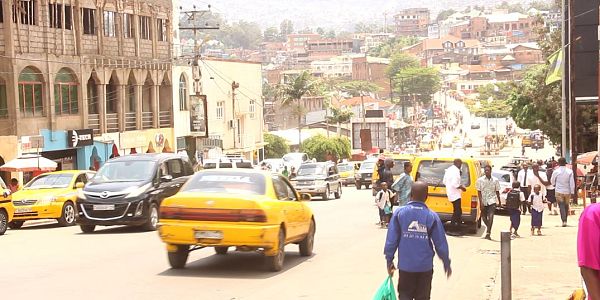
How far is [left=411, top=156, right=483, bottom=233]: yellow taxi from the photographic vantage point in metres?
22.8

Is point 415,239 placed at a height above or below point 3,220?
above

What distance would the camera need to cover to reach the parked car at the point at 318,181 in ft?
136

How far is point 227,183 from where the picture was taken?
15.5m

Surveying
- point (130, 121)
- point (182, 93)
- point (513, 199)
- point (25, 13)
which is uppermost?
point (25, 13)

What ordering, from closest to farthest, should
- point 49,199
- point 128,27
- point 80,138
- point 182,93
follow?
point 49,199 < point 80,138 < point 128,27 < point 182,93

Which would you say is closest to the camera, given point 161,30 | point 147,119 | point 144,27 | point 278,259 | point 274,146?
point 278,259

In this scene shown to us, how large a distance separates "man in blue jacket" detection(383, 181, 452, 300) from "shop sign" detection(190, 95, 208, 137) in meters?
55.6

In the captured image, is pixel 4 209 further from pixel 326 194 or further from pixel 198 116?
pixel 198 116

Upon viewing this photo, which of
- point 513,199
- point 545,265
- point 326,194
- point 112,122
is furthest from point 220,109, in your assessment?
point 545,265

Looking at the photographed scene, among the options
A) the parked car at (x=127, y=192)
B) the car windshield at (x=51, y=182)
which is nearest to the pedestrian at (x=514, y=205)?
the parked car at (x=127, y=192)

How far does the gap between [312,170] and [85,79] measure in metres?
13.1

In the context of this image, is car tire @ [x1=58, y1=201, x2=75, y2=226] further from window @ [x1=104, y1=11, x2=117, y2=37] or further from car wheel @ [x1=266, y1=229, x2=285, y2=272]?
window @ [x1=104, y1=11, x2=117, y2=37]

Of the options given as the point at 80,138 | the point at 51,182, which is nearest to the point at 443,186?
the point at 51,182

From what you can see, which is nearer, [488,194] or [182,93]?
[488,194]
